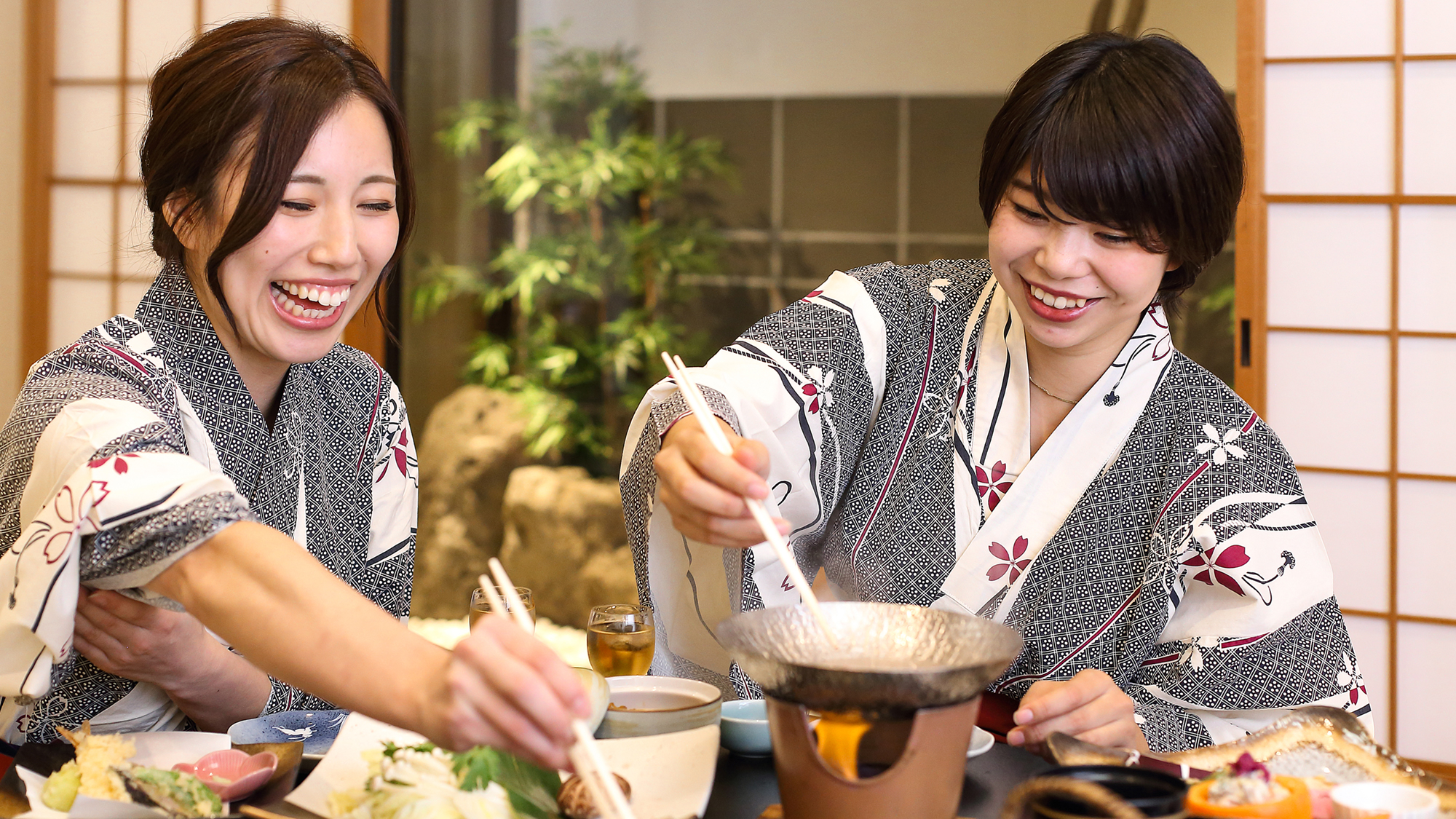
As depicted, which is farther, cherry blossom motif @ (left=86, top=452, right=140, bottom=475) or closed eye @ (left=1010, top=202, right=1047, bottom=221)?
closed eye @ (left=1010, top=202, right=1047, bottom=221)

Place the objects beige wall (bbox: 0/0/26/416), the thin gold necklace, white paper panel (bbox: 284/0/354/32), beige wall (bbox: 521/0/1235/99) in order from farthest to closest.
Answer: beige wall (bbox: 521/0/1235/99) → beige wall (bbox: 0/0/26/416) → white paper panel (bbox: 284/0/354/32) → the thin gold necklace

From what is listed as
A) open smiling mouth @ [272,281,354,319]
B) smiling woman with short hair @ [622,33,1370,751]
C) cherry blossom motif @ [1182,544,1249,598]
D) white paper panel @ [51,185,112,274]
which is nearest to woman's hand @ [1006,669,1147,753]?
smiling woman with short hair @ [622,33,1370,751]

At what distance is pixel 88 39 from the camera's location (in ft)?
12.8

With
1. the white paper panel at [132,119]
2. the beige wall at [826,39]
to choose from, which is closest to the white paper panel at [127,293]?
the white paper panel at [132,119]

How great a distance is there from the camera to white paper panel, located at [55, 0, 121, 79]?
3902 millimetres

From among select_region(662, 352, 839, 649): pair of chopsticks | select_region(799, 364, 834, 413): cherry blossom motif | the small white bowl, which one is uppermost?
select_region(799, 364, 834, 413): cherry blossom motif

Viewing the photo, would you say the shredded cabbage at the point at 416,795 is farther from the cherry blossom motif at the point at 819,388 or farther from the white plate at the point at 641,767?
the cherry blossom motif at the point at 819,388

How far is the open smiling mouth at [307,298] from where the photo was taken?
1456mm

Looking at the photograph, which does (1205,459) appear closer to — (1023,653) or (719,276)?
(1023,653)

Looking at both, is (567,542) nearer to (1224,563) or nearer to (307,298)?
(307,298)

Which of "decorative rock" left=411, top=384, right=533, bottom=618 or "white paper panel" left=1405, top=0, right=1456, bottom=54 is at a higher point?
"white paper panel" left=1405, top=0, right=1456, bottom=54

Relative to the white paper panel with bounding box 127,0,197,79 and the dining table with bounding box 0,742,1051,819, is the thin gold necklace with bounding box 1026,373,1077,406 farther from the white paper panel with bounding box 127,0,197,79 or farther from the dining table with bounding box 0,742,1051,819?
the white paper panel with bounding box 127,0,197,79

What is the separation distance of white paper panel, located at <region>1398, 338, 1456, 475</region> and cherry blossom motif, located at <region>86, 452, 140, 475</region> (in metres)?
2.78

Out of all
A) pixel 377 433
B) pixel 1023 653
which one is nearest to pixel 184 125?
pixel 377 433
